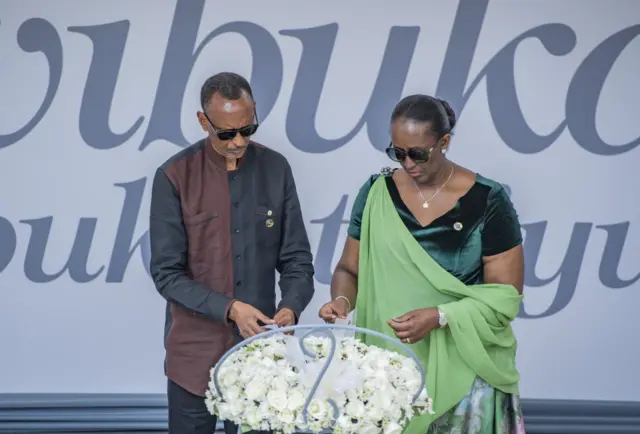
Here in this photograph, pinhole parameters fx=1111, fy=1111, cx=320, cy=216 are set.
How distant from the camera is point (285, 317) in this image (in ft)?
10.1

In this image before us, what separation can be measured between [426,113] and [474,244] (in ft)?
1.29

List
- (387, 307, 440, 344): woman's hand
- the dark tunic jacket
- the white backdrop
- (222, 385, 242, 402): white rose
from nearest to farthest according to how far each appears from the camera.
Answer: (222, 385, 242, 402): white rose → (387, 307, 440, 344): woman's hand → the dark tunic jacket → the white backdrop

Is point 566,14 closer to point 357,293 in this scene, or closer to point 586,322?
point 586,322

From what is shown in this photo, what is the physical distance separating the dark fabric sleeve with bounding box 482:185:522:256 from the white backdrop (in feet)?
4.54

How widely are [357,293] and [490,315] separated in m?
0.41

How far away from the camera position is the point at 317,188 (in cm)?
452

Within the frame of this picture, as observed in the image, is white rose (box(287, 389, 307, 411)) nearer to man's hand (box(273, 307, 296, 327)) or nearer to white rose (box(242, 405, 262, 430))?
white rose (box(242, 405, 262, 430))

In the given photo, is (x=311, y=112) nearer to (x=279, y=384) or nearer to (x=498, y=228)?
(x=498, y=228)

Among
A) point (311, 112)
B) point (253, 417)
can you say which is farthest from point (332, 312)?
point (311, 112)

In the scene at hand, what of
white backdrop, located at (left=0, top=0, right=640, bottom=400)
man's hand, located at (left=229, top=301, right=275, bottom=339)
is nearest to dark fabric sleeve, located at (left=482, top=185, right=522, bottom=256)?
man's hand, located at (left=229, top=301, right=275, bottom=339)

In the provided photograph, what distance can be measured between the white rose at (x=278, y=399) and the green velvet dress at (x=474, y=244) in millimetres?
882

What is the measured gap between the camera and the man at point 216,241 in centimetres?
314

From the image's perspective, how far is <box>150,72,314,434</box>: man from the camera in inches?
124

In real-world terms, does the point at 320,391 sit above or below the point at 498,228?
below
